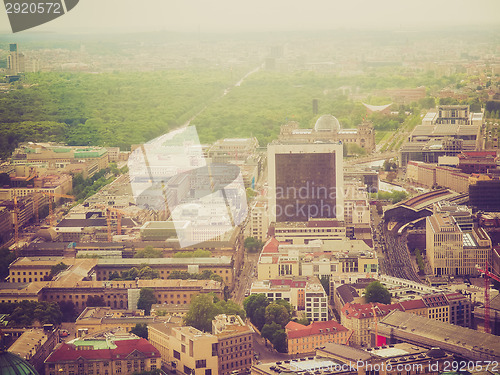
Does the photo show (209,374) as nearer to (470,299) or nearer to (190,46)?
(470,299)

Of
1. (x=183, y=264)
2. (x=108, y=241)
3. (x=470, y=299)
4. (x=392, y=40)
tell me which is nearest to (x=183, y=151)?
(x=108, y=241)

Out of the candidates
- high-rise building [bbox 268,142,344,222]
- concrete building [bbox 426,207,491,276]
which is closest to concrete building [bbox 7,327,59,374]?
concrete building [bbox 426,207,491,276]

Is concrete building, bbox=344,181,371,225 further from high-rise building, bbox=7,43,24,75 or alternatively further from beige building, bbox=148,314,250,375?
high-rise building, bbox=7,43,24,75

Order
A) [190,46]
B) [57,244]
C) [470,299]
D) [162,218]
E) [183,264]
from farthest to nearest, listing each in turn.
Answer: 1. [190,46]
2. [162,218]
3. [57,244]
4. [183,264]
5. [470,299]

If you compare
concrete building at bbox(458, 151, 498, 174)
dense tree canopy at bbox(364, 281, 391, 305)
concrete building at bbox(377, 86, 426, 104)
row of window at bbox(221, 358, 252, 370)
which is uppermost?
concrete building at bbox(377, 86, 426, 104)

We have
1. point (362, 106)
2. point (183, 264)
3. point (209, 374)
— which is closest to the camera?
point (209, 374)

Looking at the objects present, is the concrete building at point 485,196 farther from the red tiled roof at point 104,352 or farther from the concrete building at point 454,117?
the concrete building at point 454,117

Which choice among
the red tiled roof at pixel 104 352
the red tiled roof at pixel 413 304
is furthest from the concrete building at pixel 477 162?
the red tiled roof at pixel 104 352
